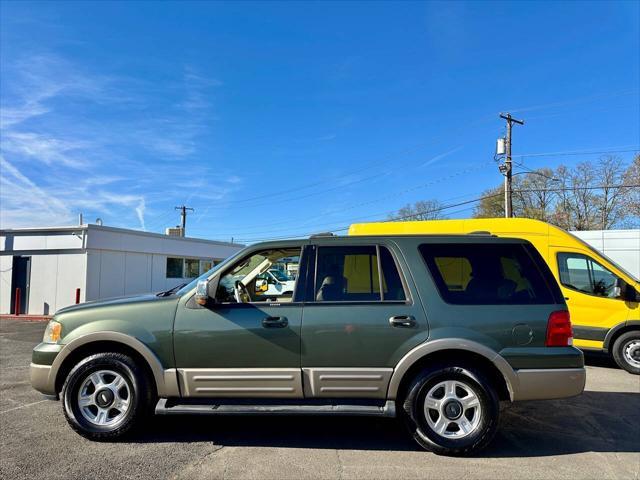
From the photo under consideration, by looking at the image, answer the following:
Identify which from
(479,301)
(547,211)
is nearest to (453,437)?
(479,301)

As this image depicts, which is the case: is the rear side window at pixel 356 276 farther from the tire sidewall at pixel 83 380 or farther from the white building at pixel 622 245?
the white building at pixel 622 245

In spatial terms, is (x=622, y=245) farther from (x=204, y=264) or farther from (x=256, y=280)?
(x=204, y=264)

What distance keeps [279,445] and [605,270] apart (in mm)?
6729

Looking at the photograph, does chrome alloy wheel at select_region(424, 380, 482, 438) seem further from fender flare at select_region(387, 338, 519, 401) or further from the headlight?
the headlight

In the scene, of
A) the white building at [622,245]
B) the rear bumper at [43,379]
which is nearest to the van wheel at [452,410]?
the rear bumper at [43,379]

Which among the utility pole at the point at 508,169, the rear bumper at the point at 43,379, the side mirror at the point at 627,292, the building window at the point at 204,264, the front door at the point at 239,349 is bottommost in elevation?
the rear bumper at the point at 43,379

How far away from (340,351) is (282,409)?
29.0 inches

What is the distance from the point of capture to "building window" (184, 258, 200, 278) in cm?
2463

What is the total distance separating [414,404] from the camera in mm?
4098

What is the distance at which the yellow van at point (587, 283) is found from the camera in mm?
7812

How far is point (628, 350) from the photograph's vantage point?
7.83 metres

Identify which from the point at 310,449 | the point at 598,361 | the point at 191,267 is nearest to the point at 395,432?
the point at 310,449

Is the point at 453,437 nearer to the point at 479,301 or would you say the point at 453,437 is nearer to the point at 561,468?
the point at 561,468

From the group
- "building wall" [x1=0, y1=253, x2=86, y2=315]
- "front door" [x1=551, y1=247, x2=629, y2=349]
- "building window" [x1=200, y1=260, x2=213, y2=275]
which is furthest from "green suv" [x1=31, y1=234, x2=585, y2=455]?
"building window" [x1=200, y1=260, x2=213, y2=275]
